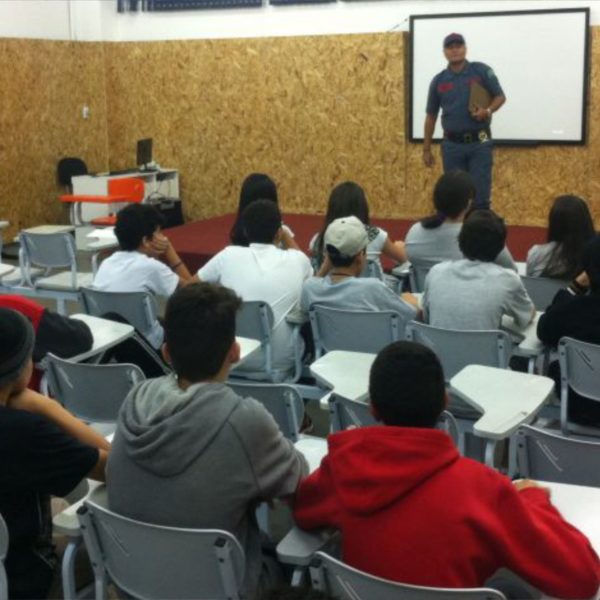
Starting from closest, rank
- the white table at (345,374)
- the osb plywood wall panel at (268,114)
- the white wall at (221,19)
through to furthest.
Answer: the white table at (345,374)
the white wall at (221,19)
the osb plywood wall panel at (268,114)

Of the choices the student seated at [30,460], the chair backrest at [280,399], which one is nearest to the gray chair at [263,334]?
the chair backrest at [280,399]

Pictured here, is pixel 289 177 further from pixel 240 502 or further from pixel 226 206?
pixel 240 502

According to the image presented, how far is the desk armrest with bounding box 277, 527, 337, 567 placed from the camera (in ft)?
5.97

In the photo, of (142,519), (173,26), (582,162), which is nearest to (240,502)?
(142,519)

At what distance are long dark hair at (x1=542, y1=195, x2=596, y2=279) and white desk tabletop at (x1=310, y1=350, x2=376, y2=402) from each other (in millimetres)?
1515

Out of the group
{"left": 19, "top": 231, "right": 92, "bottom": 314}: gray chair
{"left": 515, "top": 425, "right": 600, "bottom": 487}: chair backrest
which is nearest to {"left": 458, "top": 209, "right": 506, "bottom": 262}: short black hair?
{"left": 515, "top": 425, "right": 600, "bottom": 487}: chair backrest

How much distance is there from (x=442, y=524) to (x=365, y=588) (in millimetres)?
177

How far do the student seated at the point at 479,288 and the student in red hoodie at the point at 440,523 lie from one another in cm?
182

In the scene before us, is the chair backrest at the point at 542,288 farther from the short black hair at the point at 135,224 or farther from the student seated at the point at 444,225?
the short black hair at the point at 135,224

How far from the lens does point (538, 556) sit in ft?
5.46

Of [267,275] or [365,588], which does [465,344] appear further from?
[365,588]

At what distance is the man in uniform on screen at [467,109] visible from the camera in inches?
287

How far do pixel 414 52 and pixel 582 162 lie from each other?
1.90 m

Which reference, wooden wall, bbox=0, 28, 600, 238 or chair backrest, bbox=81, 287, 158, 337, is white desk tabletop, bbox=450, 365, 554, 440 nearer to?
chair backrest, bbox=81, 287, 158, 337
